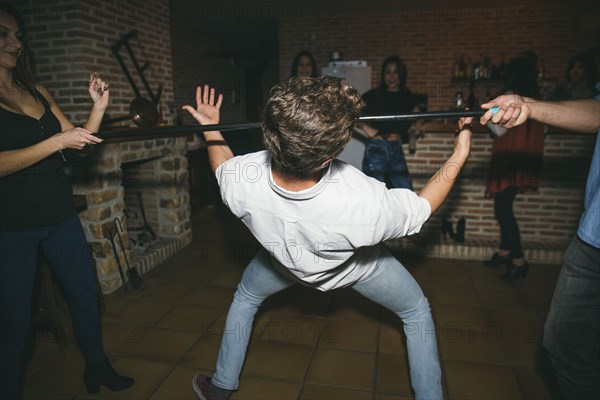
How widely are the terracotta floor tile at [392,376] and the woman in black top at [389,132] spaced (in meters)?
1.71

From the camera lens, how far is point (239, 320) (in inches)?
65.4

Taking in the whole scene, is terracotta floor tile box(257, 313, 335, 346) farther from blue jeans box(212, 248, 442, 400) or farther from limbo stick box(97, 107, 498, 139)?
limbo stick box(97, 107, 498, 139)

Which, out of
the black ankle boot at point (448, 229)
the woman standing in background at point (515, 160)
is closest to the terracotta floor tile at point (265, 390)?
the woman standing in background at point (515, 160)

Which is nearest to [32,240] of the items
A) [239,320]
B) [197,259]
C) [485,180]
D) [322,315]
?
[239,320]

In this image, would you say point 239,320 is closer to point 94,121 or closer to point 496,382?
point 94,121

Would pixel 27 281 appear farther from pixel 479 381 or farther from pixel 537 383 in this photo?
pixel 537 383

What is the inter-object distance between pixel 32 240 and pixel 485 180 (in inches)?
148

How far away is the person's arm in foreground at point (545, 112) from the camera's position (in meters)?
1.36

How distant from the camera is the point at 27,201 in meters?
1.56

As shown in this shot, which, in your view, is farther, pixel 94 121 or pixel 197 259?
pixel 197 259

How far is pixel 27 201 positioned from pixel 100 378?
3.11ft

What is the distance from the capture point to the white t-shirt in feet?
3.77

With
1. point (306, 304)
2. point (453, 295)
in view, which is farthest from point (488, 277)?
point (306, 304)

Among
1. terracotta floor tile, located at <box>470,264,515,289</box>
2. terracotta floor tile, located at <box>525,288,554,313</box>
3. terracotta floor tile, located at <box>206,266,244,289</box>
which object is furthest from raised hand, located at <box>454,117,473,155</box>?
terracotta floor tile, located at <box>206,266,244,289</box>
